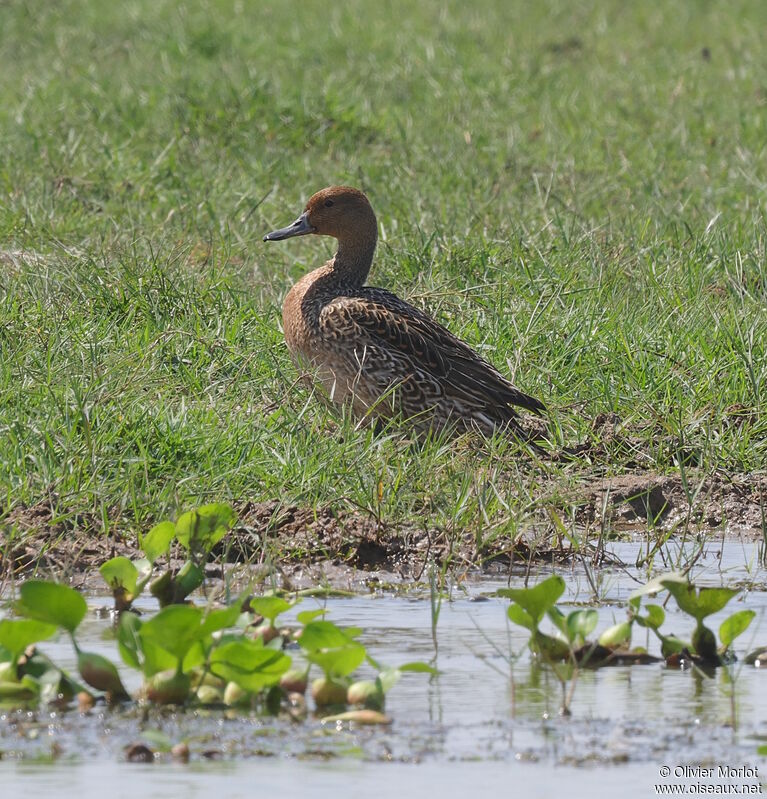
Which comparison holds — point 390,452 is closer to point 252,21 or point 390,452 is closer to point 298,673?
point 298,673

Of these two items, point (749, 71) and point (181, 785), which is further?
point (749, 71)

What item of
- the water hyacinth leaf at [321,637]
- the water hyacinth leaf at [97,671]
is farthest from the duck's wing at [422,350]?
the water hyacinth leaf at [97,671]

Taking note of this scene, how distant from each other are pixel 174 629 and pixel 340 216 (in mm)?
3860

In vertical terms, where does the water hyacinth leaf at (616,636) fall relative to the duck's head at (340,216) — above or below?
below

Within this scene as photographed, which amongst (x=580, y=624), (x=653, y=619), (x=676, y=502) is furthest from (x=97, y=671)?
(x=676, y=502)

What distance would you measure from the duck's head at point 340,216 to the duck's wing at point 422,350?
0.56 meters

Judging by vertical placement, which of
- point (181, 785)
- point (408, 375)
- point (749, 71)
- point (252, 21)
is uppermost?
point (252, 21)

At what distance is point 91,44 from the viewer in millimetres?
13961

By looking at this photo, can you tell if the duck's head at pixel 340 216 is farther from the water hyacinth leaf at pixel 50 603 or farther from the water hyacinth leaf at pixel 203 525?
the water hyacinth leaf at pixel 50 603

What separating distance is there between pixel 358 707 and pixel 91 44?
11.1 meters

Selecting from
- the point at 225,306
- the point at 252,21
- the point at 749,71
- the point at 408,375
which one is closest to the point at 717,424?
the point at 408,375

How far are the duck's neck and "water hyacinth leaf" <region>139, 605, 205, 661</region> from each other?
357 centimetres

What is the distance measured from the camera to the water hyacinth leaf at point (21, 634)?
146 inches

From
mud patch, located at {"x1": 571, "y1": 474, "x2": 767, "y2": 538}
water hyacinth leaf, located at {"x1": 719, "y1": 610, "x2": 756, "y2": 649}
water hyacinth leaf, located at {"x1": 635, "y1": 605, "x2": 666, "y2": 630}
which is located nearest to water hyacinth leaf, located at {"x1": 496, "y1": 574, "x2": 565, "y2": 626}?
water hyacinth leaf, located at {"x1": 635, "y1": 605, "x2": 666, "y2": 630}
